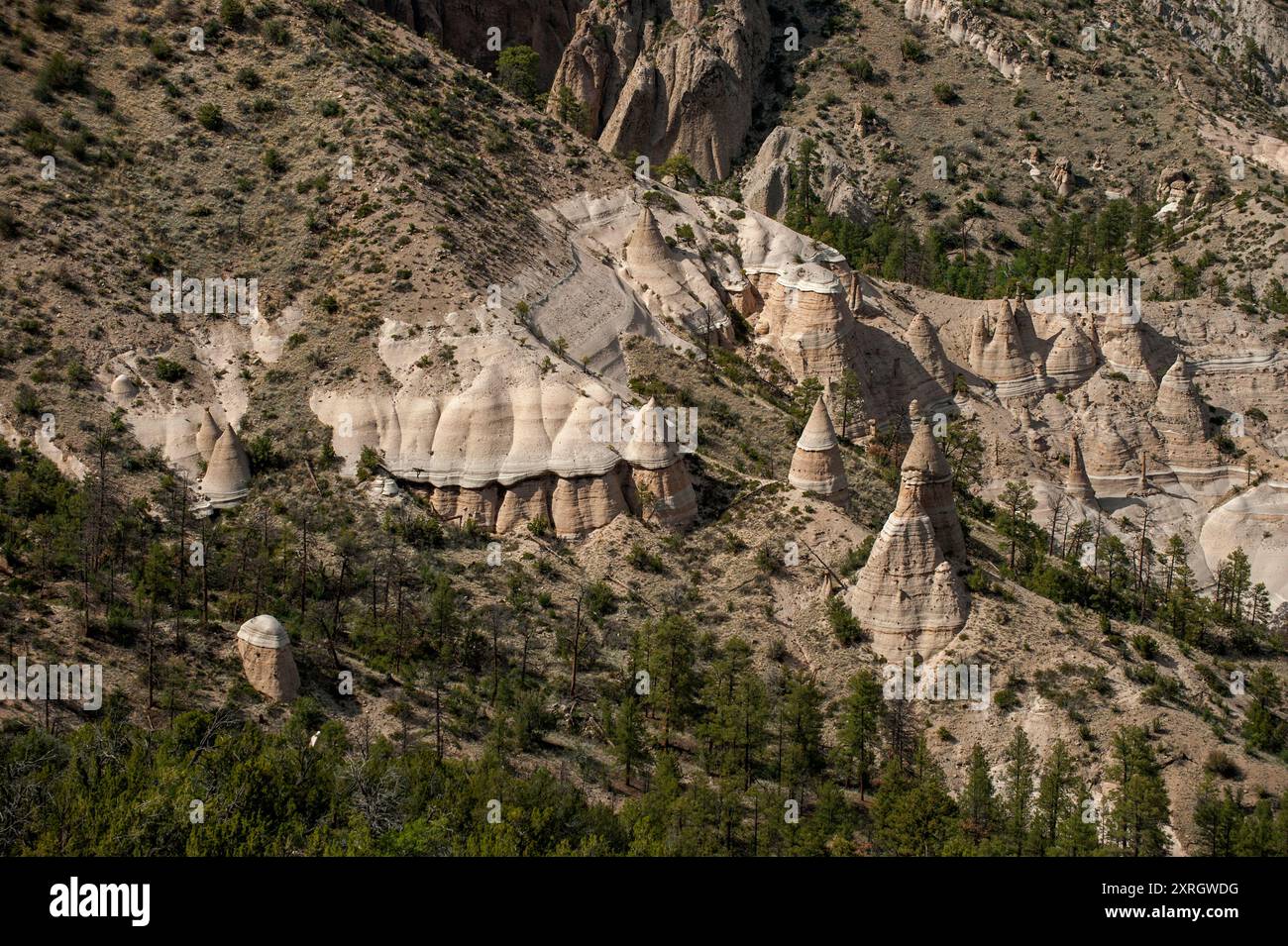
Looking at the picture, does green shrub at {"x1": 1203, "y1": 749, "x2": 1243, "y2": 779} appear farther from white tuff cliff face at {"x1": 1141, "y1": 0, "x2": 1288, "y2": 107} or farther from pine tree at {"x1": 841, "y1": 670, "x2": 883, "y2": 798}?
white tuff cliff face at {"x1": 1141, "y1": 0, "x2": 1288, "y2": 107}

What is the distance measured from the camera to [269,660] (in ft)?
214

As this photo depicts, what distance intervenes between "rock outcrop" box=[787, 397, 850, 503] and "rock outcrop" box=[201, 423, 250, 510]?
20614mm

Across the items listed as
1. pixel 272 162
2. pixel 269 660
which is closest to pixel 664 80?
pixel 272 162

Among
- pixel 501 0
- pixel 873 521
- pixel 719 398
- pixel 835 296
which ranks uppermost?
pixel 501 0

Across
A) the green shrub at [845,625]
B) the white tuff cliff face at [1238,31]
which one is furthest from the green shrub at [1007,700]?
the white tuff cliff face at [1238,31]

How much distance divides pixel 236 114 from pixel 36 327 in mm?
17850

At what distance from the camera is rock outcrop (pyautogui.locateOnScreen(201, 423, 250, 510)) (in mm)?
74750

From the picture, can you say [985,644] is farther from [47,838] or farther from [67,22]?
[67,22]

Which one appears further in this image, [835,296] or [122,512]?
[835,296]

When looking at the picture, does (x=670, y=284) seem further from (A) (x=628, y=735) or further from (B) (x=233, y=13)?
Answer: (A) (x=628, y=735)

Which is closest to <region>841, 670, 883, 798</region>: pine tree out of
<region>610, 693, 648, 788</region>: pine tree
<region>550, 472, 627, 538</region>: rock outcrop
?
<region>610, 693, 648, 788</region>: pine tree

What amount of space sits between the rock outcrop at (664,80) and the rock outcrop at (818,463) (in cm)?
5242

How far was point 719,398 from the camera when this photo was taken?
84.6m

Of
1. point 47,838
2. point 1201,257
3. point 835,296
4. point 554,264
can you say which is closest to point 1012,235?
point 1201,257
